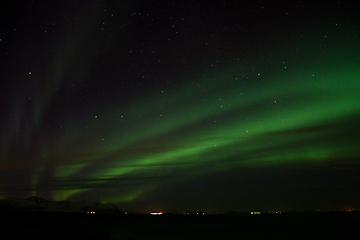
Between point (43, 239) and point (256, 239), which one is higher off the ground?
point (43, 239)

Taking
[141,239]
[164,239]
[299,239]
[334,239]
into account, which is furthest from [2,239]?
[334,239]

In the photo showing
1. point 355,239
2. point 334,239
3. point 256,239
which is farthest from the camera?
point 256,239

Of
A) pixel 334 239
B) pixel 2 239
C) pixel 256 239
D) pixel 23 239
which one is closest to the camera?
pixel 23 239

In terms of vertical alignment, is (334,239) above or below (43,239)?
below

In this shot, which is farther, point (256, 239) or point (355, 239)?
point (256, 239)

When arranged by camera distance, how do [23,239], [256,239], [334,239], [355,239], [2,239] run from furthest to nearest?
[256,239], [334,239], [355,239], [2,239], [23,239]

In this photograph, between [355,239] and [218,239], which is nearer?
[355,239]

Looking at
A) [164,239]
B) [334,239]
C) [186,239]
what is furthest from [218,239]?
[334,239]

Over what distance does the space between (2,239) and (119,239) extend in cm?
1032

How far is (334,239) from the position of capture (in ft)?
99.6

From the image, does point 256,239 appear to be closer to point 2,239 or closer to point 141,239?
point 141,239

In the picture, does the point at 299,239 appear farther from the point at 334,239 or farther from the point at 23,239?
the point at 23,239

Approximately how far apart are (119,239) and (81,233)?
7.93 m

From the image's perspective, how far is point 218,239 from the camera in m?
30.6
